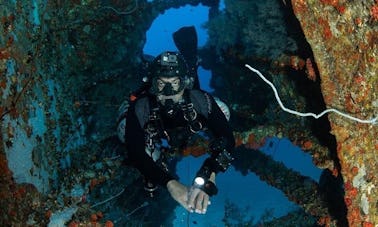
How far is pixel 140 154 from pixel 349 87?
210cm

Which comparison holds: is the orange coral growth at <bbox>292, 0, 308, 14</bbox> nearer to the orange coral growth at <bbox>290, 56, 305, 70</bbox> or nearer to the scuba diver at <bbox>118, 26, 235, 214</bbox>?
the orange coral growth at <bbox>290, 56, 305, 70</bbox>

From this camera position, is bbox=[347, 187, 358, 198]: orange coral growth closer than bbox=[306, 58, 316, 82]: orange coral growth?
Yes

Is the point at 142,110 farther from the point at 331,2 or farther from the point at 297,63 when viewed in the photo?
the point at 331,2

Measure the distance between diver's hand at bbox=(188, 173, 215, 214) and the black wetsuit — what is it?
1.12 feet

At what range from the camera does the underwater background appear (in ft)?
9.37

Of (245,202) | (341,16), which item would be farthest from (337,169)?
(245,202)

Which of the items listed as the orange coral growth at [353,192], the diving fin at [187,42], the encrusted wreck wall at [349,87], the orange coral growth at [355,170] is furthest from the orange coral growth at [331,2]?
the diving fin at [187,42]

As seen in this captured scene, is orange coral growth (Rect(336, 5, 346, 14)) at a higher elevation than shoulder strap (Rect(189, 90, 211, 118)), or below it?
higher

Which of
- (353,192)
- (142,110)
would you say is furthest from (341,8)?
(142,110)

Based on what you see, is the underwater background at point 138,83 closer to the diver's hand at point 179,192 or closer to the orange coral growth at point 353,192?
the orange coral growth at point 353,192

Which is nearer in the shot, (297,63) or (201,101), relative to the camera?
(297,63)

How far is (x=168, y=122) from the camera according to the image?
4.25m

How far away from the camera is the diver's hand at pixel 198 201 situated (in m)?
3.08

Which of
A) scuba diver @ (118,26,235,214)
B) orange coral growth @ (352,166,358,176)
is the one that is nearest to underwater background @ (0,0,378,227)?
orange coral growth @ (352,166,358,176)
